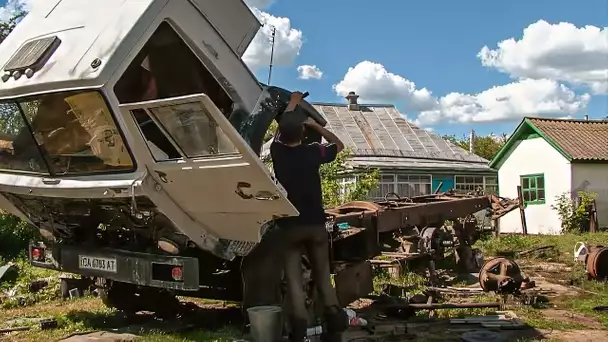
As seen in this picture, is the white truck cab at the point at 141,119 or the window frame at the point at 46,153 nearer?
the white truck cab at the point at 141,119

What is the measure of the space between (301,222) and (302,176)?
422mm

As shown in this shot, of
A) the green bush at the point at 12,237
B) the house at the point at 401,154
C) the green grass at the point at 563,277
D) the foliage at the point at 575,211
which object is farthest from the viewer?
the house at the point at 401,154

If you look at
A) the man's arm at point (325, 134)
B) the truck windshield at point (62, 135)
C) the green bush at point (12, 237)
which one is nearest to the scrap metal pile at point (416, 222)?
the man's arm at point (325, 134)

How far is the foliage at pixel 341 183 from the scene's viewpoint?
1509cm

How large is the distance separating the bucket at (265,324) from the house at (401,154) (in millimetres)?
17219

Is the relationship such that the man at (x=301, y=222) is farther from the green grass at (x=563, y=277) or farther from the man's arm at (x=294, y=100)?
the green grass at (x=563, y=277)

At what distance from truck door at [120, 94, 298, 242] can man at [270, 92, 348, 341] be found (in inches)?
18.5

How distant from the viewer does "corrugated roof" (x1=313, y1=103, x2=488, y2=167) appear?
26.2 metres

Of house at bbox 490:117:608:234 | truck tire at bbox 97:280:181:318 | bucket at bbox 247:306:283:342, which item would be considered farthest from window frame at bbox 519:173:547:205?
bucket at bbox 247:306:283:342

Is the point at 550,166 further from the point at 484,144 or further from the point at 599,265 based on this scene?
the point at 484,144

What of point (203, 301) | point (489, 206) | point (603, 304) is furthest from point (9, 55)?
point (489, 206)

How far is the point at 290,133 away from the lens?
6000 mm

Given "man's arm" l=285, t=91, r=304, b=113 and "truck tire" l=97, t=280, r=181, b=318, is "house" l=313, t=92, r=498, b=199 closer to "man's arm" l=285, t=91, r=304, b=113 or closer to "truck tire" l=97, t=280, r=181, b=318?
"truck tire" l=97, t=280, r=181, b=318

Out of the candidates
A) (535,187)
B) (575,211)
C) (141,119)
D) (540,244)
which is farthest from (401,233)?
(535,187)
